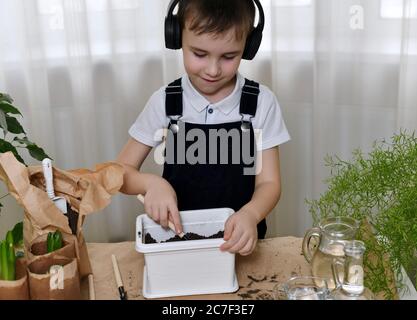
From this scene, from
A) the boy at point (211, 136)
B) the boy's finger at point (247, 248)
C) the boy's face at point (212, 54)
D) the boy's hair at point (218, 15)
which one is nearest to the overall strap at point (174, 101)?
the boy at point (211, 136)

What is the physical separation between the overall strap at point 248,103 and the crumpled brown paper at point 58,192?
42cm

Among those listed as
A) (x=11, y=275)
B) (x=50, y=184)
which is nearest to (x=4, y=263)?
(x=11, y=275)

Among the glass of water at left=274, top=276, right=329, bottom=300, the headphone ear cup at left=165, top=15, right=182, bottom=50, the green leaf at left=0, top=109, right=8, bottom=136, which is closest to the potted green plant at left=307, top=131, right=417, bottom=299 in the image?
the glass of water at left=274, top=276, right=329, bottom=300

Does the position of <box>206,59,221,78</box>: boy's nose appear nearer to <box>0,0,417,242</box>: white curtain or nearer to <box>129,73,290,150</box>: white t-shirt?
<box>129,73,290,150</box>: white t-shirt

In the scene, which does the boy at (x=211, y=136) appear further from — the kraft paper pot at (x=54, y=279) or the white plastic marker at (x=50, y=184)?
the kraft paper pot at (x=54, y=279)

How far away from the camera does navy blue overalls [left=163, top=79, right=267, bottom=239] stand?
4.74 feet

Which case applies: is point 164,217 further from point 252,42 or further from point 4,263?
point 252,42

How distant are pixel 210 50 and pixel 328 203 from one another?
1.32ft

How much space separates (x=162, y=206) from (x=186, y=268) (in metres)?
0.15

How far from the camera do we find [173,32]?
1.29 m

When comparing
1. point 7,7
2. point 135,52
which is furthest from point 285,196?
point 7,7

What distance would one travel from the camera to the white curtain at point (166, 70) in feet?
6.11

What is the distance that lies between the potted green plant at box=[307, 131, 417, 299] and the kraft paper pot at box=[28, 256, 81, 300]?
1.50ft

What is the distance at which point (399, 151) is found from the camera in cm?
109
